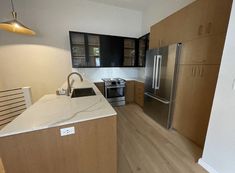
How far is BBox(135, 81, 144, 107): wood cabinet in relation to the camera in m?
3.38

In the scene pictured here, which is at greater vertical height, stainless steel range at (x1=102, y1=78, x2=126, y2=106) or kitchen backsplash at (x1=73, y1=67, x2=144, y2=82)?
kitchen backsplash at (x1=73, y1=67, x2=144, y2=82)

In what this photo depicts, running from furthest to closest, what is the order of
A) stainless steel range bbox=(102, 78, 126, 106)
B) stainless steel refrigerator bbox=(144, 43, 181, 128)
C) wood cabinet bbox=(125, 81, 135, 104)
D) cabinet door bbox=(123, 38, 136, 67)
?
1. wood cabinet bbox=(125, 81, 135, 104)
2. cabinet door bbox=(123, 38, 136, 67)
3. stainless steel range bbox=(102, 78, 126, 106)
4. stainless steel refrigerator bbox=(144, 43, 181, 128)

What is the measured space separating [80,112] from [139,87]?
8.77 ft

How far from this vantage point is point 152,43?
9.21 feet

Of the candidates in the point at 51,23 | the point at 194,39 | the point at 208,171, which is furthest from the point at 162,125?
the point at 51,23

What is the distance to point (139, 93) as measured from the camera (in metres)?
3.54

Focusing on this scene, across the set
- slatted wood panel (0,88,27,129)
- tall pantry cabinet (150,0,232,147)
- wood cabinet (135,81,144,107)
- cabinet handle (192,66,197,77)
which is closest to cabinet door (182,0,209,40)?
tall pantry cabinet (150,0,232,147)

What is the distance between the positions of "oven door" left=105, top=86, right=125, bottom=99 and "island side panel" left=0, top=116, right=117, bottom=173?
7.94 ft

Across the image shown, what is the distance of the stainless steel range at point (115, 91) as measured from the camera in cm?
345

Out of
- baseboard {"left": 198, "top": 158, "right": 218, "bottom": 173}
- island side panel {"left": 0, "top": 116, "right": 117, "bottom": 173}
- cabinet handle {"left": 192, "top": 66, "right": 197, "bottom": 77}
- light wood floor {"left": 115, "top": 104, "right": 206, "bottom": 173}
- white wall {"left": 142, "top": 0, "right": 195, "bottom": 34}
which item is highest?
white wall {"left": 142, "top": 0, "right": 195, "bottom": 34}

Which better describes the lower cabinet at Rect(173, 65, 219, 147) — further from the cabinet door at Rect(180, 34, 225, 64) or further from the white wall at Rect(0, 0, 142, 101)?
the white wall at Rect(0, 0, 142, 101)

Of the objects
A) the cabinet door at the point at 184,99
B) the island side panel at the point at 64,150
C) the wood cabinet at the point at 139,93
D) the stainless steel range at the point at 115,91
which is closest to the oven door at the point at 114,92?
the stainless steel range at the point at 115,91

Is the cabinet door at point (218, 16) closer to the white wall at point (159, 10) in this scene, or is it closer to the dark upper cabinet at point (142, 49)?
the white wall at point (159, 10)

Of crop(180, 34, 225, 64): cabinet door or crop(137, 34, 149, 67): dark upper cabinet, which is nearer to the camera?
crop(180, 34, 225, 64): cabinet door
